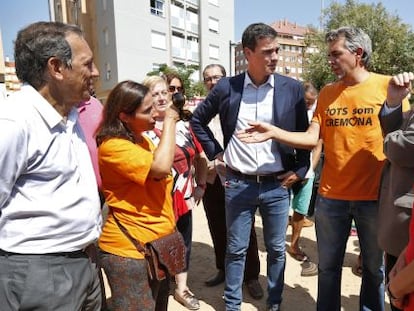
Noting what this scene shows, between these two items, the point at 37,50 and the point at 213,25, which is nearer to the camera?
the point at 37,50

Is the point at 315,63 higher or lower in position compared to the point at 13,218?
higher

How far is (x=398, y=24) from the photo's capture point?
19.0m

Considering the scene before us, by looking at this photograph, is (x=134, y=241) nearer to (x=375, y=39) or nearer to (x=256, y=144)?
(x=256, y=144)

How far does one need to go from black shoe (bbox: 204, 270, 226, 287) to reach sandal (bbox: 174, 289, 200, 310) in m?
0.32

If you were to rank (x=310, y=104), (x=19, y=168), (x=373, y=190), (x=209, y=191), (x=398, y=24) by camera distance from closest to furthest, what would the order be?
(x=19, y=168) → (x=373, y=190) → (x=209, y=191) → (x=310, y=104) → (x=398, y=24)

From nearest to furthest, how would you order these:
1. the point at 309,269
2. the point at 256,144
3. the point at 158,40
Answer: the point at 256,144, the point at 309,269, the point at 158,40

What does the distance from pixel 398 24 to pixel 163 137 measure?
70.9 feet

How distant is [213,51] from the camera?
31.5m

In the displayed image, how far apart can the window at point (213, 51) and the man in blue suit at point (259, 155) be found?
29799 millimetres

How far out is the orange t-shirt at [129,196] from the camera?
1709mm

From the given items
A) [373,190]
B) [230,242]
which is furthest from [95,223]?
[373,190]

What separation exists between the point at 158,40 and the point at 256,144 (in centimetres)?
2642

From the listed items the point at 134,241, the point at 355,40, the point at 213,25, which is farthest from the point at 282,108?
the point at 213,25

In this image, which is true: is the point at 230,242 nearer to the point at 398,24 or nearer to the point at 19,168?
the point at 19,168
